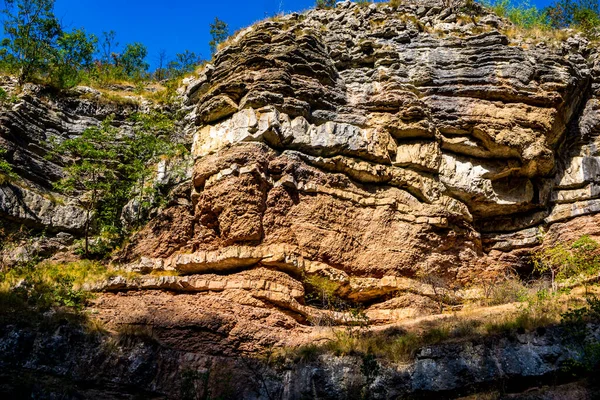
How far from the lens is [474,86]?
1789 cm

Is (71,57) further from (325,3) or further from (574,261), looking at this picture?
(574,261)

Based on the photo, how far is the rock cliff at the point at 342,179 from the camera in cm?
1430

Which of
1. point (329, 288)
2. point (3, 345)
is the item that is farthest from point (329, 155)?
point (3, 345)

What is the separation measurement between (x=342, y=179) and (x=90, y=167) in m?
8.14

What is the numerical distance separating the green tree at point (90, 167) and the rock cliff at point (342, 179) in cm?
69

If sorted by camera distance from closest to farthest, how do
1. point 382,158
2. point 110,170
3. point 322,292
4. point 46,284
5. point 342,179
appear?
point 46,284 < point 322,292 < point 342,179 < point 382,158 < point 110,170

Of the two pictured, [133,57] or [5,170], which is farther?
[133,57]

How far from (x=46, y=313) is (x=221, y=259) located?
425 cm

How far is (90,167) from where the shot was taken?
18.6 metres

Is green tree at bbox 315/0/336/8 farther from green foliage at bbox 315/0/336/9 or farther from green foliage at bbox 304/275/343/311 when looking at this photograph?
green foliage at bbox 304/275/343/311

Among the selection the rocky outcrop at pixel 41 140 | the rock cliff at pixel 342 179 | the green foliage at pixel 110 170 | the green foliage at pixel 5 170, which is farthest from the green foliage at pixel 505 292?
the green foliage at pixel 5 170

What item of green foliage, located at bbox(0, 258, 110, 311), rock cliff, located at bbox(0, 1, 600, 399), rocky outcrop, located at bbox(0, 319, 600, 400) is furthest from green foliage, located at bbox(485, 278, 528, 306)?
green foliage, located at bbox(0, 258, 110, 311)

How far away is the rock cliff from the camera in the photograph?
14.3m

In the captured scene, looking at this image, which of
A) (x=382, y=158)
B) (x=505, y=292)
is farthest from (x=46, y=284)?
(x=505, y=292)
